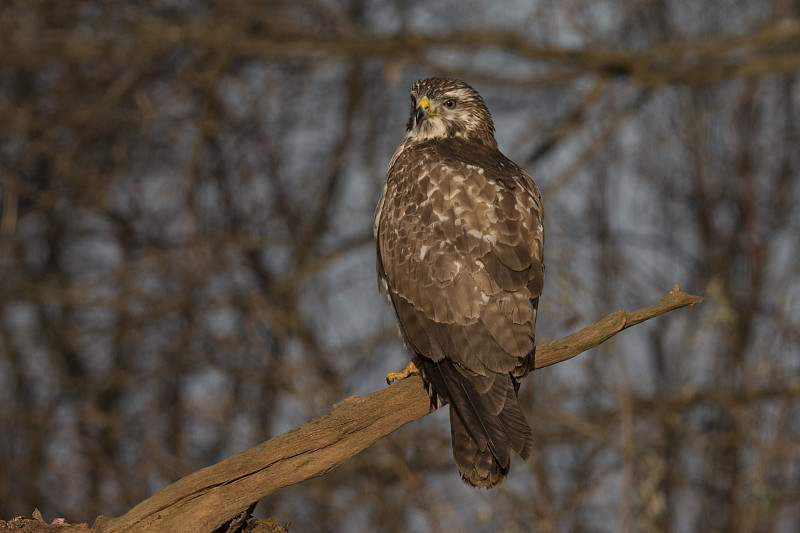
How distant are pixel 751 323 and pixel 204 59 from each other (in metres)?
6.26

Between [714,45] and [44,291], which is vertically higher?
[714,45]

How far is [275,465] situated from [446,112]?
1.98m

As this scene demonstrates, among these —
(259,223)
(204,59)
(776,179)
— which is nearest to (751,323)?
(776,179)

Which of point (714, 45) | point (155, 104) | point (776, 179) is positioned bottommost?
point (776, 179)

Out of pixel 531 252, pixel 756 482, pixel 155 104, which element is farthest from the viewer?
pixel 155 104

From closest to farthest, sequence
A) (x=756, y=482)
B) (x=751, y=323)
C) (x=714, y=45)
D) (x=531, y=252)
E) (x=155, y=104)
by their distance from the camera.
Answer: (x=531, y=252) → (x=756, y=482) → (x=714, y=45) → (x=751, y=323) → (x=155, y=104)

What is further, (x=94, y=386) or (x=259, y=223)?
(x=259, y=223)

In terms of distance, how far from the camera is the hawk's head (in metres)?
5.06

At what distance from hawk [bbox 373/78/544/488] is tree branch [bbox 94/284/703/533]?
246 mm

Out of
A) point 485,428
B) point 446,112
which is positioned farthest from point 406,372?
point 446,112

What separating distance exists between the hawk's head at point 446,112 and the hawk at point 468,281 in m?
0.22

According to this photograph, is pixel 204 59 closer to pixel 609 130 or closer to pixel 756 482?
pixel 609 130

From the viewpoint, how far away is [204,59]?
38.3 ft

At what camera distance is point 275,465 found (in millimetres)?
3867
